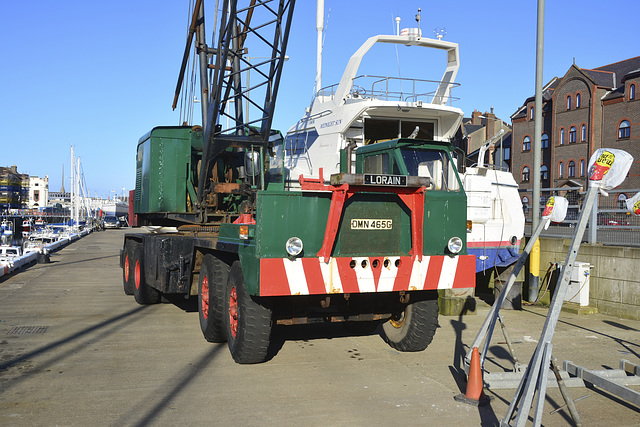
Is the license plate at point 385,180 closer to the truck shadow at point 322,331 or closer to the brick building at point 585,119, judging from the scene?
the truck shadow at point 322,331

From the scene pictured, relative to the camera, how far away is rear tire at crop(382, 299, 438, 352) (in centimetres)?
778

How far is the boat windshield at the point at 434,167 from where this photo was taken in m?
7.59

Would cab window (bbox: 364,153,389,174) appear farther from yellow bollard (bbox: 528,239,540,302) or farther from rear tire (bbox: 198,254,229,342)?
yellow bollard (bbox: 528,239,540,302)

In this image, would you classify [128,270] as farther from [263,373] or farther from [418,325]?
[418,325]

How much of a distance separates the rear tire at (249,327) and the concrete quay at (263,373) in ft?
0.56

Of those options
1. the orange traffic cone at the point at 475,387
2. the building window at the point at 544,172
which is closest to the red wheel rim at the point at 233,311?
the orange traffic cone at the point at 475,387

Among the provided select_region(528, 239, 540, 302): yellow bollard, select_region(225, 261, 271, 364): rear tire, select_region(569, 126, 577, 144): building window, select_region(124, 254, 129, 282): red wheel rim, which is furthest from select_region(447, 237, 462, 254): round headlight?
select_region(569, 126, 577, 144): building window

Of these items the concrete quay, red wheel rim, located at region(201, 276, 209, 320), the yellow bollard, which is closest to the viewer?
the concrete quay

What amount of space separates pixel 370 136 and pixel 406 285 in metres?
6.51

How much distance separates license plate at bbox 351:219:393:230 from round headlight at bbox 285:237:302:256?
71 centimetres

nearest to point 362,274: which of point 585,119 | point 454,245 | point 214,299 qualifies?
point 454,245

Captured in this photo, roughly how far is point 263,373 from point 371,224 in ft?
6.88

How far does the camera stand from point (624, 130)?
4509 centimetres

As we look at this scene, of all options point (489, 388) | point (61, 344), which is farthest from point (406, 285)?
point (61, 344)
